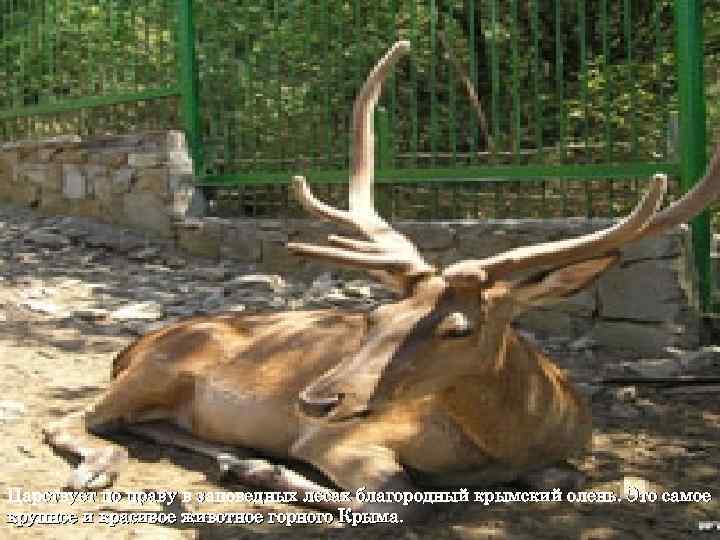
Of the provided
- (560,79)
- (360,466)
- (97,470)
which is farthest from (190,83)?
(360,466)

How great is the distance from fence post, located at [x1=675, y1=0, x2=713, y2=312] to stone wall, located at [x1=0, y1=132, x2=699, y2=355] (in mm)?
108

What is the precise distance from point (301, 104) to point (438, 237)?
1.65 metres

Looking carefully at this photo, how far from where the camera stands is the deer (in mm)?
2791

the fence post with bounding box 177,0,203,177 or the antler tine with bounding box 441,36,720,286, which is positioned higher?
the fence post with bounding box 177,0,203,177

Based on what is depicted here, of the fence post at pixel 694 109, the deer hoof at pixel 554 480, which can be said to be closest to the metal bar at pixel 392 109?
the fence post at pixel 694 109

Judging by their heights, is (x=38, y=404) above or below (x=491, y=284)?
below

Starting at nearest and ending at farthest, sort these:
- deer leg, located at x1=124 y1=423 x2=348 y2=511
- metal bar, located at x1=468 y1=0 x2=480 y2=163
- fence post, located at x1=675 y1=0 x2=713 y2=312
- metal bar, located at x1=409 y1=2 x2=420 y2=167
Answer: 1. deer leg, located at x1=124 y1=423 x2=348 y2=511
2. fence post, located at x1=675 y1=0 x2=713 y2=312
3. metal bar, located at x1=468 y1=0 x2=480 y2=163
4. metal bar, located at x1=409 y1=2 x2=420 y2=167

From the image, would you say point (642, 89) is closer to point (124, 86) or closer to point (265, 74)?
point (265, 74)

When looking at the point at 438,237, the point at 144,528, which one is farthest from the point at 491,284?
the point at 438,237

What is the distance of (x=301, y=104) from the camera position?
6945mm

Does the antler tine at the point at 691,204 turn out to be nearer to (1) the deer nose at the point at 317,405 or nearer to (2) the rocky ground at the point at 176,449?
(2) the rocky ground at the point at 176,449

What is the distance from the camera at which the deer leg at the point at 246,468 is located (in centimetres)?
310

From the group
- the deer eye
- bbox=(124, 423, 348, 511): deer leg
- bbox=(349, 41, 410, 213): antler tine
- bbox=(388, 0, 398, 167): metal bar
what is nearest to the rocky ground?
bbox=(124, 423, 348, 511): deer leg

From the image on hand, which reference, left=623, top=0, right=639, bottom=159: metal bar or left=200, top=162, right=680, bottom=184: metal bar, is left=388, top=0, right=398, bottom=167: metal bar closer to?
left=200, top=162, right=680, bottom=184: metal bar
